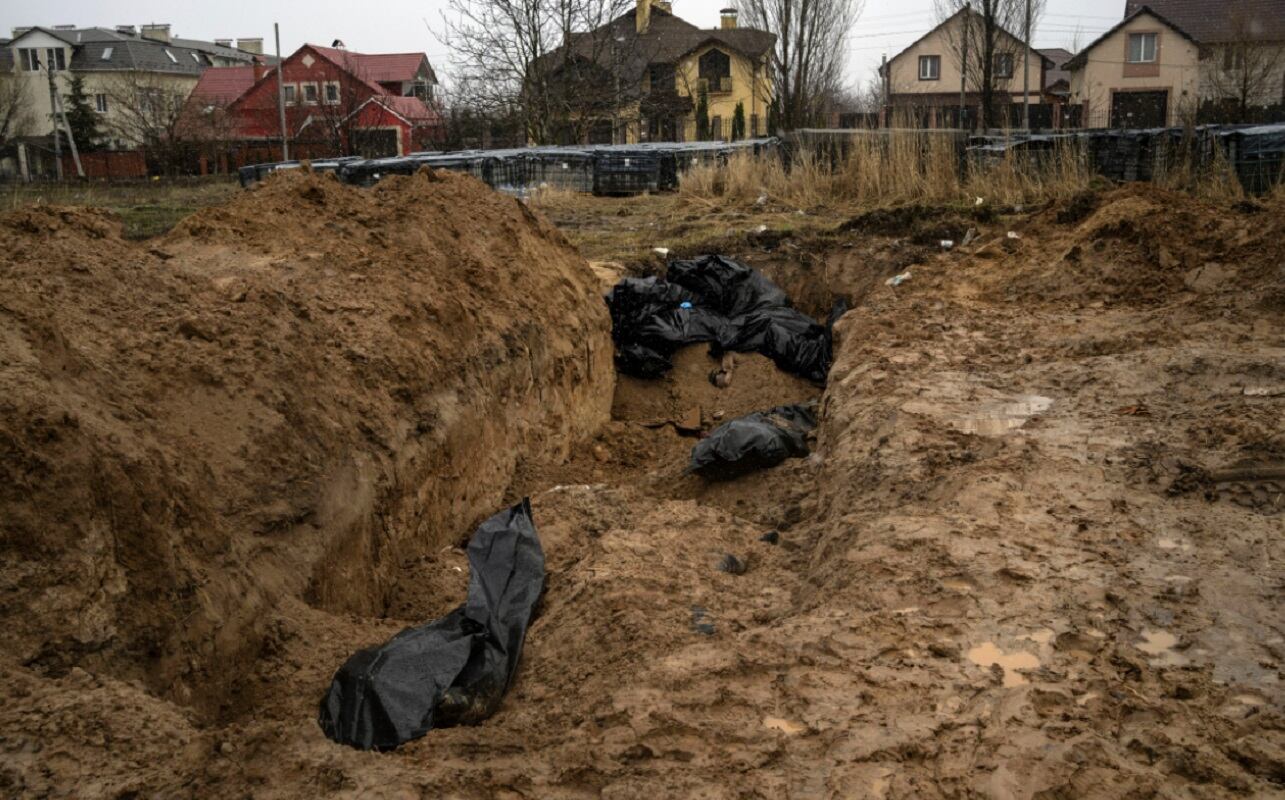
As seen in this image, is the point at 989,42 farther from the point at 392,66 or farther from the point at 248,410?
the point at 392,66

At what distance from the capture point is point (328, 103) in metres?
35.5

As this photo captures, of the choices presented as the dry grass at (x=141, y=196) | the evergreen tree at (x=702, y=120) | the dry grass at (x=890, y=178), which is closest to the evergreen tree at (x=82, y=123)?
the dry grass at (x=141, y=196)

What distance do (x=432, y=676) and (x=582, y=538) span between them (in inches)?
73.7


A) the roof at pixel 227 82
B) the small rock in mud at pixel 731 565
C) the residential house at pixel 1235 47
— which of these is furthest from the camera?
the roof at pixel 227 82

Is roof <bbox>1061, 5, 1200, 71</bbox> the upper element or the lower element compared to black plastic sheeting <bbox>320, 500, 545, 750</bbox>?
upper

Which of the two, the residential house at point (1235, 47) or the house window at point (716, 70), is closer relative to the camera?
the residential house at point (1235, 47)

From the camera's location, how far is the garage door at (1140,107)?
3352 cm

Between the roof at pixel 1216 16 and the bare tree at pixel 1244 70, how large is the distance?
10.6 inches

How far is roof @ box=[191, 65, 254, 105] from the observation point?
45844 millimetres

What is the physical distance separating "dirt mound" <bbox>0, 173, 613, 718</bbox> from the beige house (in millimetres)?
39145

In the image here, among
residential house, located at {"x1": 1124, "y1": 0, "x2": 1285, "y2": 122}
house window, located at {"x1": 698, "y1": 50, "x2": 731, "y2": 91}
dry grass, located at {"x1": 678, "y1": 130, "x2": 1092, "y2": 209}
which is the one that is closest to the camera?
dry grass, located at {"x1": 678, "y1": 130, "x2": 1092, "y2": 209}

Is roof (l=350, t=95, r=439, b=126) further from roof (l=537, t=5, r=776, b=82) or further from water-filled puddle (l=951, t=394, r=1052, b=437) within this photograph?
water-filled puddle (l=951, t=394, r=1052, b=437)

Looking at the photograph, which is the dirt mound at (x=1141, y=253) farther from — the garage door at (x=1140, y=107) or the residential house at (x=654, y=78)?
the garage door at (x=1140, y=107)

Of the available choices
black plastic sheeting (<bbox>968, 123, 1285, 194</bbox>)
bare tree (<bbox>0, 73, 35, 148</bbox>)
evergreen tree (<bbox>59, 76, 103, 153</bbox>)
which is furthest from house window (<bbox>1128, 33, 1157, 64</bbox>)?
bare tree (<bbox>0, 73, 35, 148</bbox>)
